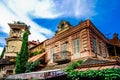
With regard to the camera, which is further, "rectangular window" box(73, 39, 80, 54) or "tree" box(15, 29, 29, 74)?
"tree" box(15, 29, 29, 74)

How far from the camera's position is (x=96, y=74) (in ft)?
42.4

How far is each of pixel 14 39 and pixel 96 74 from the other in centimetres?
3087

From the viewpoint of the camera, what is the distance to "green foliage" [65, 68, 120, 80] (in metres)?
12.1

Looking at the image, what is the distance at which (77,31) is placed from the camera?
68.6 feet

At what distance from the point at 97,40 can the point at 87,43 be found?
113 inches

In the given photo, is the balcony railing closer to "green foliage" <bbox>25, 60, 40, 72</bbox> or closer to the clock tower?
"green foliage" <bbox>25, 60, 40, 72</bbox>

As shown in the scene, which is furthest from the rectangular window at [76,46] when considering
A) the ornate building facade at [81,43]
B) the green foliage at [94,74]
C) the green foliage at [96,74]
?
the green foliage at [96,74]

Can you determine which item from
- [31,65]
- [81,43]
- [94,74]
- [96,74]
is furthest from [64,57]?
[96,74]

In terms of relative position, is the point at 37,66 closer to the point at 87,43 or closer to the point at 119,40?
the point at 87,43

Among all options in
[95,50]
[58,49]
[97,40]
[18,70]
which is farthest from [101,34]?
[18,70]

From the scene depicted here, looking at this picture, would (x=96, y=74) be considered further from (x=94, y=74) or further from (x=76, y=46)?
(x=76, y=46)

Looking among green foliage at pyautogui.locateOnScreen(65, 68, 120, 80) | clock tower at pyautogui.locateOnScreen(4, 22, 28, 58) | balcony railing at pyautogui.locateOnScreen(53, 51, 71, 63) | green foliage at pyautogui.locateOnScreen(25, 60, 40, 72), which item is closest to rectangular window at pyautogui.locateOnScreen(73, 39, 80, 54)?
balcony railing at pyautogui.locateOnScreen(53, 51, 71, 63)

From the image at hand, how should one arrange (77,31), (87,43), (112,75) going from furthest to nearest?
(77,31) < (87,43) < (112,75)

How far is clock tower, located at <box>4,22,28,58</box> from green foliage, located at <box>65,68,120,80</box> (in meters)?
27.1
